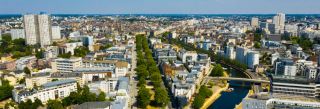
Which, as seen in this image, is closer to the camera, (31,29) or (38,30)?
(31,29)

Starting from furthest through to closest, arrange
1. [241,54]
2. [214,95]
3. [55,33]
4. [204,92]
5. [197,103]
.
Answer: [55,33] → [241,54] → [214,95] → [204,92] → [197,103]

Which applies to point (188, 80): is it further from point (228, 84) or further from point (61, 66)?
Answer: point (61, 66)

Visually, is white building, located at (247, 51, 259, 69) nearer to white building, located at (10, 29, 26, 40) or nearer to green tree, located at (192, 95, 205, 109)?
green tree, located at (192, 95, 205, 109)

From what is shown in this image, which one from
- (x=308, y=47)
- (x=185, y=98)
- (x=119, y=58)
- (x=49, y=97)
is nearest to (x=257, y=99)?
(x=185, y=98)

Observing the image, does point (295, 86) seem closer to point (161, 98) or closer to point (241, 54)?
point (161, 98)

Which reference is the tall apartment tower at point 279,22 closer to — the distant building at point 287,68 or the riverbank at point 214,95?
the distant building at point 287,68

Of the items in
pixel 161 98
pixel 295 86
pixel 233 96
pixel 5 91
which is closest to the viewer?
pixel 161 98

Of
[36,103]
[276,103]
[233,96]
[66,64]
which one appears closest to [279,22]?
[233,96]

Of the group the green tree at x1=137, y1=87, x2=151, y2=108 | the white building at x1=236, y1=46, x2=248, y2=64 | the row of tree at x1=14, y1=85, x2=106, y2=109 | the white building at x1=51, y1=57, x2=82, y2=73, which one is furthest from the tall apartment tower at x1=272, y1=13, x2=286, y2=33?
the row of tree at x1=14, y1=85, x2=106, y2=109
